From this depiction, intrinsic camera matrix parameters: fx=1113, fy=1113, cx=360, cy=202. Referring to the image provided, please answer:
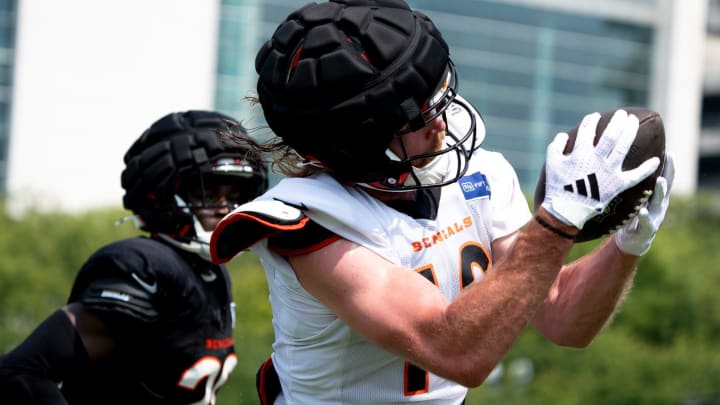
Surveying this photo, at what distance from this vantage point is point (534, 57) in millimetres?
36125

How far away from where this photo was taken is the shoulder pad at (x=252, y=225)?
9.04 ft

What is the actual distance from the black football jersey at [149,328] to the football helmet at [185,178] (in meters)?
0.12

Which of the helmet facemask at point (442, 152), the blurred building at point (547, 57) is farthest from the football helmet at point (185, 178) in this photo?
the blurred building at point (547, 57)

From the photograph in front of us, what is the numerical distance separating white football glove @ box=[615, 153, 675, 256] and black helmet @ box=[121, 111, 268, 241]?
1.72 m

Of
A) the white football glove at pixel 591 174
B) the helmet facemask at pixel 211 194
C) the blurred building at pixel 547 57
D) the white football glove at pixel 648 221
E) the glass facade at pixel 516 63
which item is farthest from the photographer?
the blurred building at pixel 547 57

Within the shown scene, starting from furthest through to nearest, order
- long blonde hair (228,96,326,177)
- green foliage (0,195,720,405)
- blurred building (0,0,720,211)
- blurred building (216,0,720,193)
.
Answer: blurred building (216,0,720,193) → blurred building (0,0,720,211) → green foliage (0,195,720,405) → long blonde hair (228,96,326,177)

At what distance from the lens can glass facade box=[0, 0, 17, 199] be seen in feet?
107

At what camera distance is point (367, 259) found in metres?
2.74

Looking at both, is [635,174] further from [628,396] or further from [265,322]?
[265,322]

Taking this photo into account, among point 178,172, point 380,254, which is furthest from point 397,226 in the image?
point 178,172

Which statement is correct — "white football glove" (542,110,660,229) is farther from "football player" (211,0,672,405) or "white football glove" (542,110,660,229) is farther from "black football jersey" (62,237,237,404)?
"black football jersey" (62,237,237,404)

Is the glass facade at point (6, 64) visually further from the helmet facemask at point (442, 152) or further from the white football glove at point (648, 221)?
the white football glove at point (648, 221)

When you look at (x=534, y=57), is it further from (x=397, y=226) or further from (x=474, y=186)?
(x=397, y=226)

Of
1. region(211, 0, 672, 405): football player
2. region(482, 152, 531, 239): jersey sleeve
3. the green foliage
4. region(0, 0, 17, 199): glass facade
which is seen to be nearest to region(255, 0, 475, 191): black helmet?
region(211, 0, 672, 405): football player
